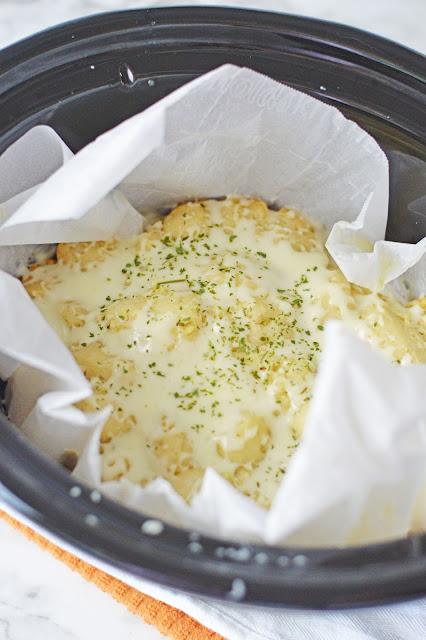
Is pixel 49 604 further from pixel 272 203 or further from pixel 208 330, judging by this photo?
pixel 272 203

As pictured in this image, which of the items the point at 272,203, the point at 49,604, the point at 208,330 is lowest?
the point at 49,604

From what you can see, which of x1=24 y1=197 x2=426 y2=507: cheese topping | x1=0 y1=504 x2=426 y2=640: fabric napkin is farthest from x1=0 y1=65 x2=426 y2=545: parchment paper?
x1=0 y1=504 x2=426 y2=640: fabric napkin

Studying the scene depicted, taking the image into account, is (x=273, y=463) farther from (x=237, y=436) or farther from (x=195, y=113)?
(x=195, y=113)

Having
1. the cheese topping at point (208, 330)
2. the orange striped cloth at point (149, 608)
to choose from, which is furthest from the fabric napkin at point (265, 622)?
the cheese topping at point (208, 330)

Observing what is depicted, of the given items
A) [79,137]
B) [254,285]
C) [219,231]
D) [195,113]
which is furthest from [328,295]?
[79,137]

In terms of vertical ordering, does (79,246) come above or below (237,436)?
above

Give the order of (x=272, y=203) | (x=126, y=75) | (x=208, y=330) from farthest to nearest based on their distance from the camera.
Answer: (x=272, y=203) → (x=126, y=75) → (x=208, y=330)

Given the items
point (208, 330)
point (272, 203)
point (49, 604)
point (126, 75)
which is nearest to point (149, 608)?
point (49, 604)
